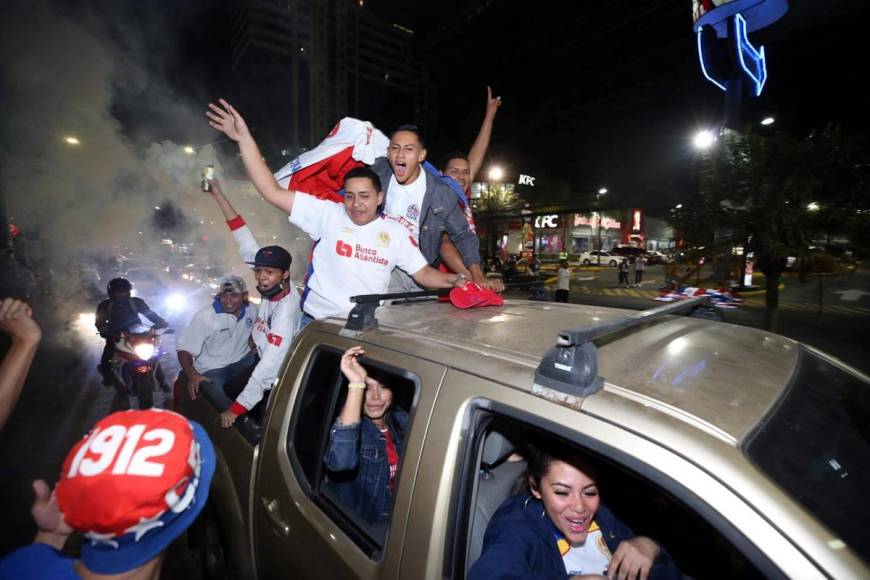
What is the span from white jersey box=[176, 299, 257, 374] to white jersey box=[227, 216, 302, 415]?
0.58 meters

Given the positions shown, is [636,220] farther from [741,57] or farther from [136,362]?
[136,362]

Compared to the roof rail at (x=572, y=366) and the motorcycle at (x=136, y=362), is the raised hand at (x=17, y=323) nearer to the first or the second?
the roof rail at (x=572, y=366)

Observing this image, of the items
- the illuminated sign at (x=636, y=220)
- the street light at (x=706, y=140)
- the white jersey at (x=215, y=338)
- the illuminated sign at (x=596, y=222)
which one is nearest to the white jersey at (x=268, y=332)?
the white jersey at (x=215, y=338)

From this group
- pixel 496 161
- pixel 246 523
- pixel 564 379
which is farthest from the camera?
pixel 496 161

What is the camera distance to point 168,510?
1100mm

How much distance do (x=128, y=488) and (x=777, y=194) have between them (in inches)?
301

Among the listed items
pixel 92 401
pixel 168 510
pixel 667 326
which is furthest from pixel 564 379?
pixel 92 401

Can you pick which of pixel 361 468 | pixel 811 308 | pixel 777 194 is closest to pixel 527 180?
pixel 811 308

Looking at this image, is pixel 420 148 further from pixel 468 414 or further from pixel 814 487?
pixel 814 487

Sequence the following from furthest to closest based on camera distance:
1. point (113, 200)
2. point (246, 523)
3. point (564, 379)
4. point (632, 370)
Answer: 1. point (113, 200)
2. point (246, 523)
3. point (632, 370)
4. point (564, 379)

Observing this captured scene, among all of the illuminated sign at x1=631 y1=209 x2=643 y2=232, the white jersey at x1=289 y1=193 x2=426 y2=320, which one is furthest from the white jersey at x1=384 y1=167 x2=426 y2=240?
the illuminated sign at x1=631 y1=209 x2=643 y2=232

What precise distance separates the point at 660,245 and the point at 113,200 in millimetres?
62523

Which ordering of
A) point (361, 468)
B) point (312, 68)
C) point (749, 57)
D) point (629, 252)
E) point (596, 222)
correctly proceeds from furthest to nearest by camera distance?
point (312, 68)
point (596, 222)
point (629, 252)
point (749, 57)
point (361, 468)

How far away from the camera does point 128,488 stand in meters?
1.01
